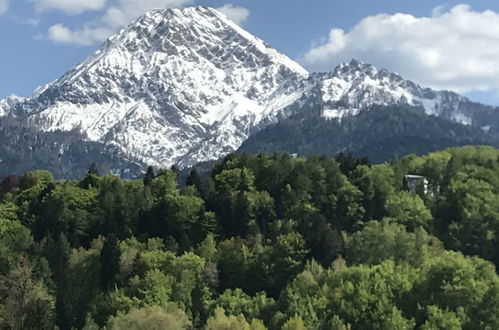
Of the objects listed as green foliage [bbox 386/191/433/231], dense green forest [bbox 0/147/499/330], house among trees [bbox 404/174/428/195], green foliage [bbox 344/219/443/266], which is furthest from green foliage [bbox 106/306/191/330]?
house among trees [bbox 404/174/428/195]

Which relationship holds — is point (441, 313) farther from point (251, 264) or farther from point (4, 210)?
point (4, 210)

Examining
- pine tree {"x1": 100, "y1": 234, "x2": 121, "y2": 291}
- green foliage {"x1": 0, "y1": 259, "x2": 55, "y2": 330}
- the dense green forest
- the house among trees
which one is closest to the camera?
green foliage {"x1": 0, "y1": 259, "x2": 55, "y2": 330}

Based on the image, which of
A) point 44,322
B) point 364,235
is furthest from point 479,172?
point 44,322

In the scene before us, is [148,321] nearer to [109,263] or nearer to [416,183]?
[109,263]

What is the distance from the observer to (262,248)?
461 ft

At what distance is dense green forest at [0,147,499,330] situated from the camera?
10488cm

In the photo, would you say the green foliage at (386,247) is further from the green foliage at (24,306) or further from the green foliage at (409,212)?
the green foliage at (24,306)

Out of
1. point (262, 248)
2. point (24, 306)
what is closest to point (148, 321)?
point (24, 306)

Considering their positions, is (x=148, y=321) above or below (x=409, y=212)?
below

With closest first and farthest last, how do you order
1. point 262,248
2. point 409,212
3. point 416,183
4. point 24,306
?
point 24,306 → point 262,248 → point 409,212 → point 416,183

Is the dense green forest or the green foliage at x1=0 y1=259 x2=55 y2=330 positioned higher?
the dense green forest

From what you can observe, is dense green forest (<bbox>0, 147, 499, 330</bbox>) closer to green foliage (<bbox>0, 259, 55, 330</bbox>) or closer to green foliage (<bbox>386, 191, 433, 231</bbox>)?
green foliage (<bbox>0, 259, 55, 330</bbox>)

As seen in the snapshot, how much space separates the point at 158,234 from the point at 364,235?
49.5 m

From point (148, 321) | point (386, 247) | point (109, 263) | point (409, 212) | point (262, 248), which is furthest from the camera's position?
point (409, 212)
